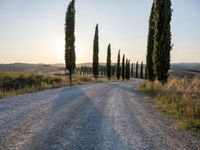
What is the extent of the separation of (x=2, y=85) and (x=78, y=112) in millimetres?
16144

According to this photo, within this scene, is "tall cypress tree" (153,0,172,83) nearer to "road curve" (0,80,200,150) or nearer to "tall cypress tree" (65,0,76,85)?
"road curve" (0,80,200,150)

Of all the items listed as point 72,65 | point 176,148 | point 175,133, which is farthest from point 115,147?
point 72,65

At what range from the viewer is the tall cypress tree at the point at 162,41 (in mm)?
24062

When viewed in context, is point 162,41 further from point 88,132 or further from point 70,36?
point 88,132

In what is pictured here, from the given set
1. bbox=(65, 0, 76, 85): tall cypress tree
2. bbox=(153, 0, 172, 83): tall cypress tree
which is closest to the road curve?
bbox=(153, 0, 172, 83): tall cypress tree

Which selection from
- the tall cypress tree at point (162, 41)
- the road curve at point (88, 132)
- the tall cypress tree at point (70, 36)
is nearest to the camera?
the road curve at point (88, 132)

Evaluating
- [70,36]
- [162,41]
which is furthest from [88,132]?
[70,36]

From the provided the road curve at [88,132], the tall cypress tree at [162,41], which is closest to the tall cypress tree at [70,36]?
the tall cypress tree at [162,41]

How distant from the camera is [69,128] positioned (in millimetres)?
6680

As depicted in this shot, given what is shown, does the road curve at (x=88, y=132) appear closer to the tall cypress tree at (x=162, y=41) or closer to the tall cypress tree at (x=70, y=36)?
the tall cypress tree at (x=162, y=41)

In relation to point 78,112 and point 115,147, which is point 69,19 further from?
point 115,147

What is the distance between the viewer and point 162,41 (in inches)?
953

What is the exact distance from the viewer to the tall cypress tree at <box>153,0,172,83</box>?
2406 cm

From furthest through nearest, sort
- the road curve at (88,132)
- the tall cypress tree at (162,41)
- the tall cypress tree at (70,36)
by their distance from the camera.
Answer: the tall cypress tree at (70,36) < the tall cypress tree at (162,41) < the road curve at (88,132)
